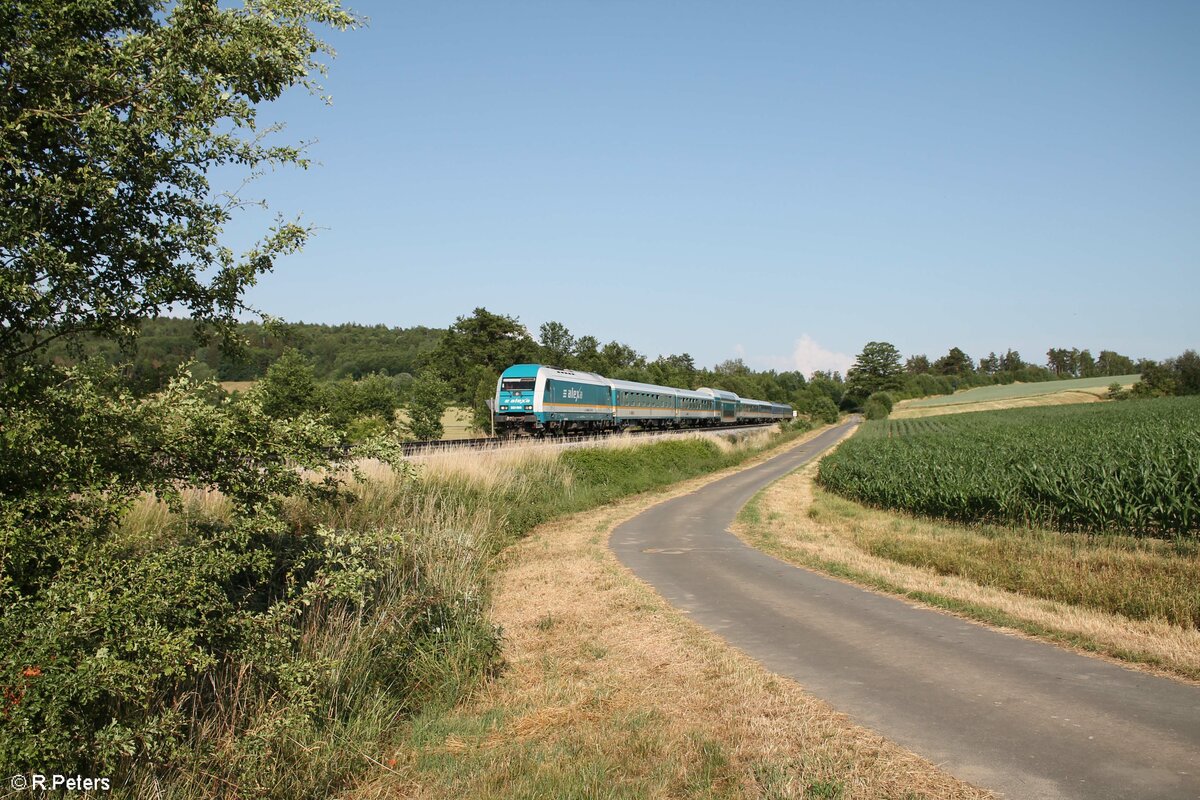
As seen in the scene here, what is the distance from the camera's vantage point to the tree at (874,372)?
544ft

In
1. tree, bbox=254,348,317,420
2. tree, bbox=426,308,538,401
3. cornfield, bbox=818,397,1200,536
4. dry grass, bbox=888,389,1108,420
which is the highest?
tree, bbox=426,308,538,401

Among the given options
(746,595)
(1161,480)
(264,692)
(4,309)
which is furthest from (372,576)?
(1161,480)

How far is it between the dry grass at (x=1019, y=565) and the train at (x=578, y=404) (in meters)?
13.9

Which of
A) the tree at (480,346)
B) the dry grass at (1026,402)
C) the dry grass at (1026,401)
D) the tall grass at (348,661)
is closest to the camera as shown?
the tall grass at (348,661)

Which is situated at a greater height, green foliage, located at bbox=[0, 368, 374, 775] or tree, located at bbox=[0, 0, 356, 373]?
tree, located at bbox=[0, 0, 356, 373]

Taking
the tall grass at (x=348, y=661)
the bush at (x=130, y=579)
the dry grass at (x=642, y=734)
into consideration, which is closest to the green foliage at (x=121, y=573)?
the bush at (x=130, y=579)

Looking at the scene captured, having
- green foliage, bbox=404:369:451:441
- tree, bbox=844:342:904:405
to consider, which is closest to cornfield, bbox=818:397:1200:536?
green foliage, bbox=404:369:451:441

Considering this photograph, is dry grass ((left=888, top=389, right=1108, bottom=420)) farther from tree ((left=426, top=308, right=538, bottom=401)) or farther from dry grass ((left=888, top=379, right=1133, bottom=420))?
tree ((left=426, top=308, right=538, bottom=401))

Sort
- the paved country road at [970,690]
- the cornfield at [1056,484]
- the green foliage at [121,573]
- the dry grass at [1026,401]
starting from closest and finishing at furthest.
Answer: the green foliage at [121,573] < the paved country road at [970,690] < the cornfield at [1056,484] < the dry grass at [1026,401]

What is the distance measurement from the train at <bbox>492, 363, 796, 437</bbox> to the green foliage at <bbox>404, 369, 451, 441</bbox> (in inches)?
243

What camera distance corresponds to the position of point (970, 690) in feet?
20.9

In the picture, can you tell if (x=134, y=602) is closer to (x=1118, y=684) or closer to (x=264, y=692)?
(x=264, y=692)

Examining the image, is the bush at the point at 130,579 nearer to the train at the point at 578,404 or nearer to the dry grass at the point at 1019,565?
the dry grass at the point at 1019,565

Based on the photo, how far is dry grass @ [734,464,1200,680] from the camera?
301 inches
